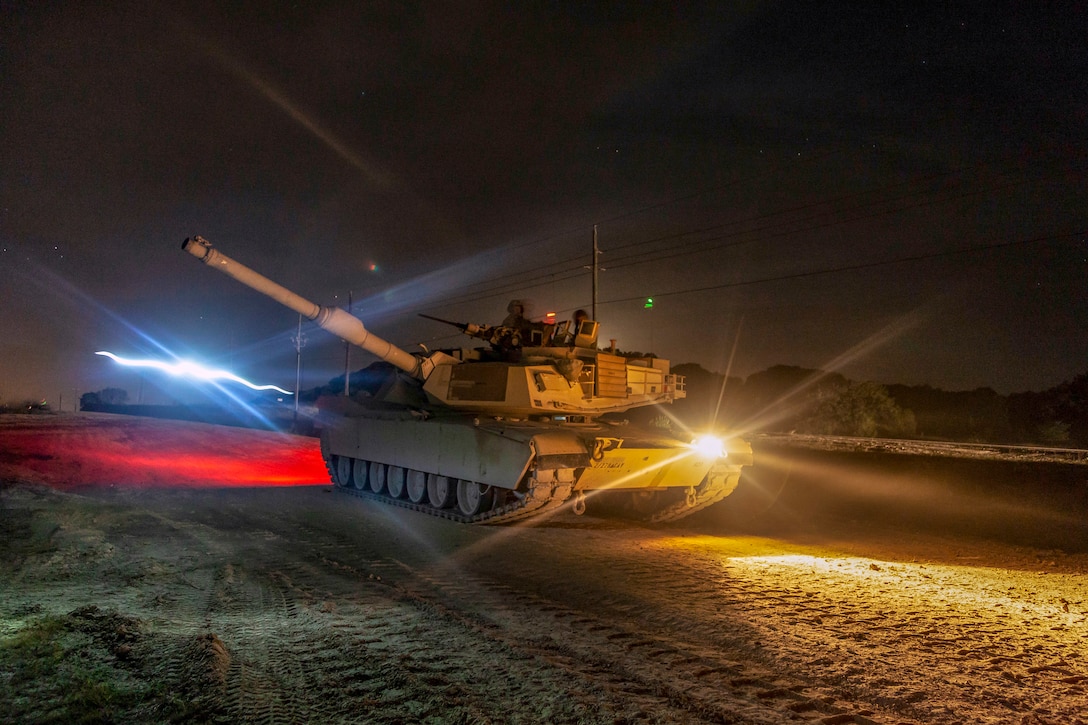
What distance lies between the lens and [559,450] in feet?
35.7

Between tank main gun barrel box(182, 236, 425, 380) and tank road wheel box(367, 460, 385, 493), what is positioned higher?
tank main gun barrel box(182, 236, 425, 380)

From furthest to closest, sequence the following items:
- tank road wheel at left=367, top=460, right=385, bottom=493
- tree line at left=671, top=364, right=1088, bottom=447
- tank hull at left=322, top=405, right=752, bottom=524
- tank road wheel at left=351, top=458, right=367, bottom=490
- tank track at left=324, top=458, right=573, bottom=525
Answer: tree line at left=671, top=364, right=1088, bottom=447 → tank road wheel at left=351, top=458, right=367, bottom=490 → tank road wheel at left=367, top=460, right=385, bottom=493 → tank hull at left=322, top=405, right=752, bottom=524 → tank track at left=324, top=458, right=573, bottom=525

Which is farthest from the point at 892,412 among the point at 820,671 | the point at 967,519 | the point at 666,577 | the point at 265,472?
the point at 820,671

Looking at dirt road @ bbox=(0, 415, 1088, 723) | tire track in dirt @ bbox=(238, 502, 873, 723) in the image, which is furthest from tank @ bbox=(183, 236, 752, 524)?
tire track in dirt @ bbox=(238, 502, 873, 723)

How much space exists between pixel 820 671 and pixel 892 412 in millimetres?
40738

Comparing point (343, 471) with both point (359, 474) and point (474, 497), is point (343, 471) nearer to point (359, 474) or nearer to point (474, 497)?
point (359, 474)

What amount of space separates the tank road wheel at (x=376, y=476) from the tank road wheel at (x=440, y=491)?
1.88 meters

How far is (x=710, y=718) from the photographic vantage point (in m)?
4.08

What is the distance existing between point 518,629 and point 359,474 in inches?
437

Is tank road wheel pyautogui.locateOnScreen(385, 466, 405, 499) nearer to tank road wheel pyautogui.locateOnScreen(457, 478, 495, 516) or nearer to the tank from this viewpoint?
the tank

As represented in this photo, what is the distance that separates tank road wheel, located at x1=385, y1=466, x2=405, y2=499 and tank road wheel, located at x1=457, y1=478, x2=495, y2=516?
2128mm

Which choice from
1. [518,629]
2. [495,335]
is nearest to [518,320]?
[495,335]

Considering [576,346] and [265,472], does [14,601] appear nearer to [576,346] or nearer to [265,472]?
[576,346]

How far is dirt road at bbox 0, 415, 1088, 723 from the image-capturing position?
4.19 m
